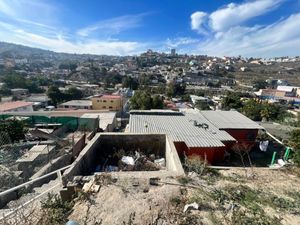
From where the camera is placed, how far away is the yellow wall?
109ft

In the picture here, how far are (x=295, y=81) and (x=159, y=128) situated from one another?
104 m

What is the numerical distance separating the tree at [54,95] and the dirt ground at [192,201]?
42.6 m

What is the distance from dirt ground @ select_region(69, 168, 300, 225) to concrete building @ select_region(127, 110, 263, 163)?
391 cm

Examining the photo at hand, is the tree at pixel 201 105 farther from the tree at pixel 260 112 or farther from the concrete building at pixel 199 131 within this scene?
the concrete building at pixel 199 131

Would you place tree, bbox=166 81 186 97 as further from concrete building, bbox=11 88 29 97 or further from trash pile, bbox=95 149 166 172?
trash pile, bbox=95 149 166 172

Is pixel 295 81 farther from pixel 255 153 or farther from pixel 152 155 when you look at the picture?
pixel 152 155

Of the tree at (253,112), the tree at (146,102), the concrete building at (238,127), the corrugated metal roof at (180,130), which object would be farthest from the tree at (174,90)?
the corrugated metal roof at (180,130)

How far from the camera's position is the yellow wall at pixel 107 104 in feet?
109

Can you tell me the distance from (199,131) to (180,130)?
3.45ft

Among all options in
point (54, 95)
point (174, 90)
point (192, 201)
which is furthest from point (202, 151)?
point (174, 90)

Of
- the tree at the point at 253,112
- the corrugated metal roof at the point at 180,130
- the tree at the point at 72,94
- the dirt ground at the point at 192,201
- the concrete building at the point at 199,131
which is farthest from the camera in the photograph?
the tree at the point at 72,94

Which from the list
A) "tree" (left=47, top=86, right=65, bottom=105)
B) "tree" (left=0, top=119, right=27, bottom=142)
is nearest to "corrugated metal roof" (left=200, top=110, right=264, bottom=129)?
"tree" (left=0, top=119, right=27, bottom=142)

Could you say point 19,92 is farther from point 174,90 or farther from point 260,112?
point 260,112

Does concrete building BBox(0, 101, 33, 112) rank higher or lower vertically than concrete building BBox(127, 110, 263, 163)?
lower
